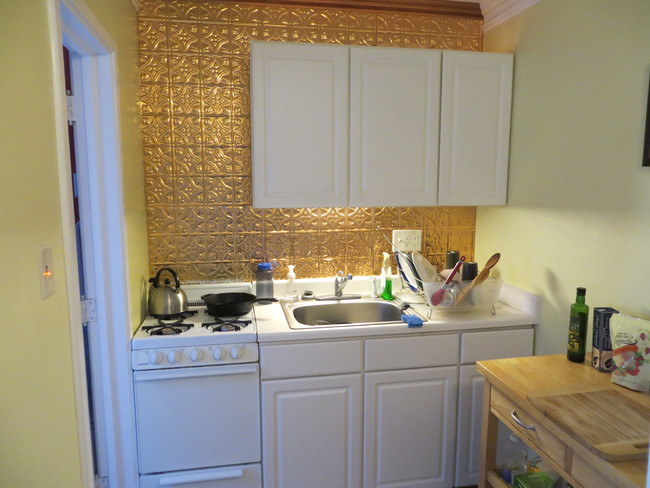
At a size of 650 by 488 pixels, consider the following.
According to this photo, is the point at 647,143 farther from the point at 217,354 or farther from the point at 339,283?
the point at 217,354

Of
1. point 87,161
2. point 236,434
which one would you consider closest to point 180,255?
point 87,161

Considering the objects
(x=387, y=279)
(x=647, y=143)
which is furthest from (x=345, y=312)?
(x=647, y=143)

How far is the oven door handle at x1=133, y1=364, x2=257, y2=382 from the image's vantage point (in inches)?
75.7

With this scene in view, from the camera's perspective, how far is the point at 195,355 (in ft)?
6.31

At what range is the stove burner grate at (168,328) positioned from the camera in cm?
200

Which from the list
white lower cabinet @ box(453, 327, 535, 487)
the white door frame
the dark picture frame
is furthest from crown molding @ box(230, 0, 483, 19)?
white lower cabinet @ box(453, 327, 535, 487)

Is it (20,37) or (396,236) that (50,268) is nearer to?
(20,37)

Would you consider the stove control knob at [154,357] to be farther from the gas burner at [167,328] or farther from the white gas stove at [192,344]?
the gas burner at [167,328]

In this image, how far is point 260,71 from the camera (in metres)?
2.13

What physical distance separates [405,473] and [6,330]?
6.11 feet

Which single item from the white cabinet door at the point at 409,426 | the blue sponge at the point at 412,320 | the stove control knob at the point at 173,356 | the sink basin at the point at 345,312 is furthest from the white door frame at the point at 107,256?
the blue sponge at the point at 412,320

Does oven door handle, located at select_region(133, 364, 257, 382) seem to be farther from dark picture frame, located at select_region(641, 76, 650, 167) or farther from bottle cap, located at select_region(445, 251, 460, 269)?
dark picture frame, located at select_region(641, 76, 650, 167)

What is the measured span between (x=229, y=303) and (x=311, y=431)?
2.25ft

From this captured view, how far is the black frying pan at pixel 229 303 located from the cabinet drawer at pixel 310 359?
10.0 inches
